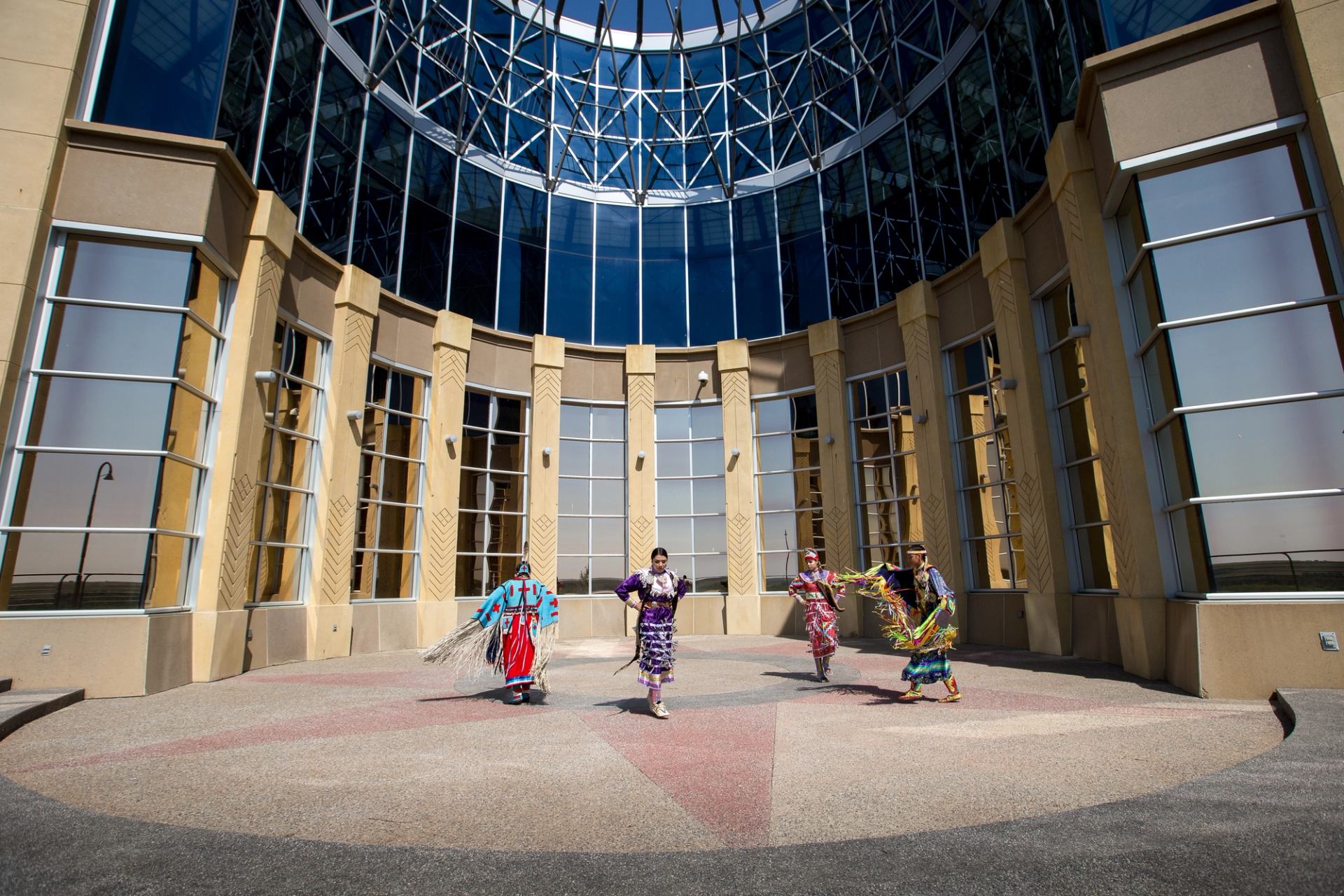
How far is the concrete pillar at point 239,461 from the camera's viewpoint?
11.5 metres

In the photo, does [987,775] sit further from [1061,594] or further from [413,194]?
[413,194]

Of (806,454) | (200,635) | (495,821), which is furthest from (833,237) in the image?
(495,821)

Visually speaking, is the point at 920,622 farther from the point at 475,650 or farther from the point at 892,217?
the point at 892,217

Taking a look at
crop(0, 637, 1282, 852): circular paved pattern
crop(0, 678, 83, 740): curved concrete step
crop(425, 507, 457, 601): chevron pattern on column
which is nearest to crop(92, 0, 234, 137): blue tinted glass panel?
crop(0, 678, 83, 740): curved concrete step

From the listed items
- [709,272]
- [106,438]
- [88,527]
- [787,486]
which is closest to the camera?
[88,527]

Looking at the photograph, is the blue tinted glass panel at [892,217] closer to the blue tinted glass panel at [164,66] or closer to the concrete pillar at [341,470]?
the concrete pillar at [341,470]

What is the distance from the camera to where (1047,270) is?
46.6 ft

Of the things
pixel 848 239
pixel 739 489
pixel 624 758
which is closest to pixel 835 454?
pixel 739 489

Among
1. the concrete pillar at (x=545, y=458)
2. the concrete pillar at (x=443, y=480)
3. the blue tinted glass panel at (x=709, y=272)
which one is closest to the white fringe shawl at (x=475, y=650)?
the concrete pillar at (x=443, y=480)

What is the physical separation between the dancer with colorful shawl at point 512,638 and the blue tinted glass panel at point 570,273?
12941 mm

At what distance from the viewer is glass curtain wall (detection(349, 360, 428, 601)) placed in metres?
16.9

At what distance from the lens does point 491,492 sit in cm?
1984

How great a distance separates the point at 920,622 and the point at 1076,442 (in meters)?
7.22

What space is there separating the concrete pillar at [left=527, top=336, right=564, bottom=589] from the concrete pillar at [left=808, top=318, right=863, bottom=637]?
7266mm
